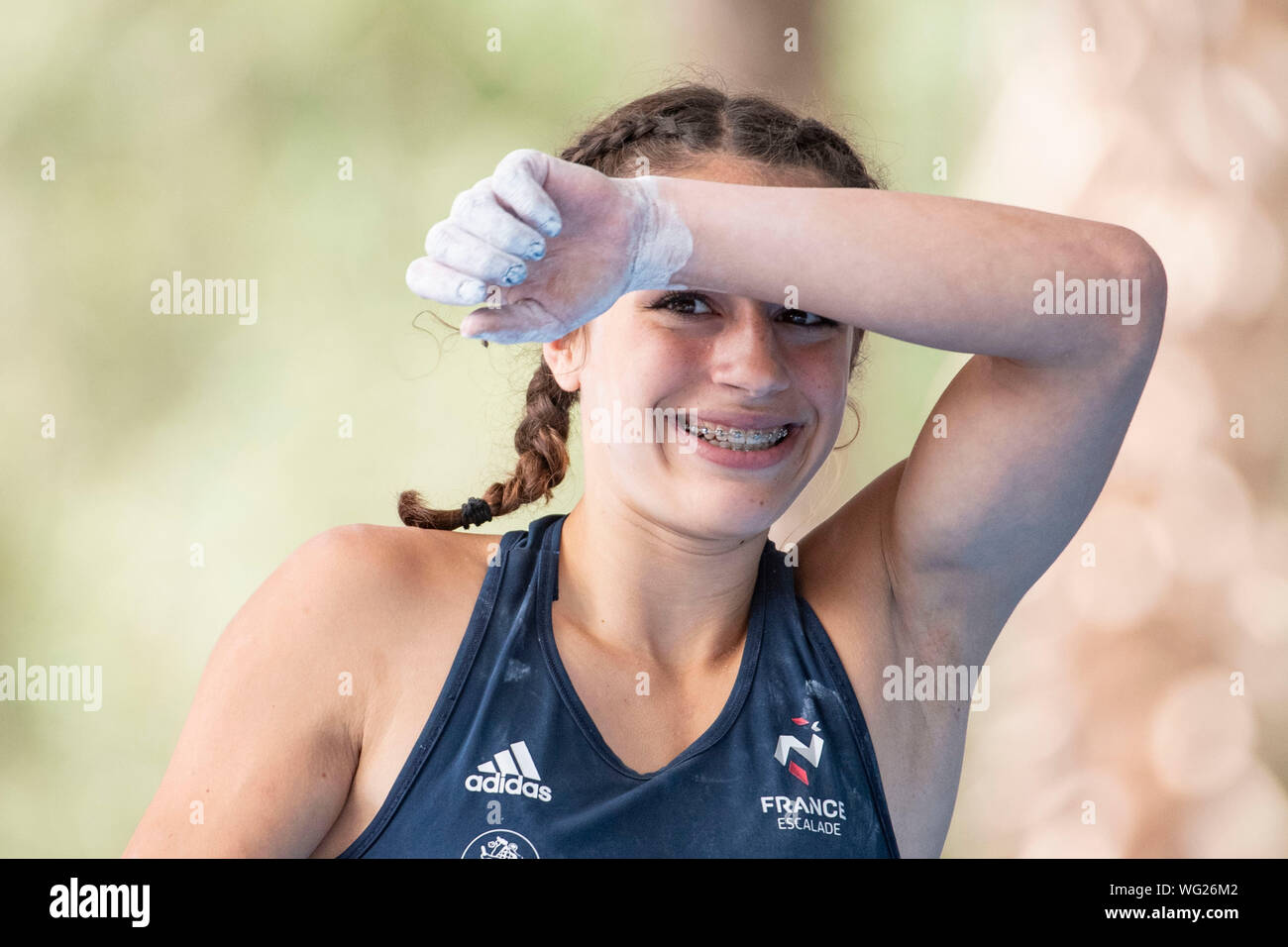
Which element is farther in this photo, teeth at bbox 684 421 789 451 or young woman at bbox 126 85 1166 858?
teeth at bbox 684 421 789 451

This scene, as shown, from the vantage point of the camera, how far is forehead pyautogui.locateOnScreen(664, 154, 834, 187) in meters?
1.27

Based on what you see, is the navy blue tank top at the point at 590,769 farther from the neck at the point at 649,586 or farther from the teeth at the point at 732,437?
the teeth at the point at 732,437

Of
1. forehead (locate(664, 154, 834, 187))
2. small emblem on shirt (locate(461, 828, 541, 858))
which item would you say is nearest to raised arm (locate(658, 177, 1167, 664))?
forehead (locate(664, 154, 834, 187))

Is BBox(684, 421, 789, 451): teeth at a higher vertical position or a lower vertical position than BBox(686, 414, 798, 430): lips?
lower

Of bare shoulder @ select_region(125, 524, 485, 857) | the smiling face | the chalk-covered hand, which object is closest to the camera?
the chalk-covered hand

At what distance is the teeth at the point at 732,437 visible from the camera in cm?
121

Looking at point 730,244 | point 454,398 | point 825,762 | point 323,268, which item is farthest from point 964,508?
point 323,268

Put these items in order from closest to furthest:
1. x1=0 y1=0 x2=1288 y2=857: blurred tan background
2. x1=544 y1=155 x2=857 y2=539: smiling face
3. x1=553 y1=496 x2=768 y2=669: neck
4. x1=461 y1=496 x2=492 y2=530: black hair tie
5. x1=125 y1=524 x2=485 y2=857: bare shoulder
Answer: x1=125 y1=524 x2=485 y2=857: bare shoulder
x1=544 y1=155 x2=857 y2=539: smiling face
x1=553 y1=496 x2=768 y2=669: neck
x1=461 y1=496 x2=492 y2=530: black hair tie
x1=0 y1=0 x2=1288 y2=857: blurred tan background

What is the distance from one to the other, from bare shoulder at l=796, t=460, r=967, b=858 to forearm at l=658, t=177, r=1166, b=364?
37cm

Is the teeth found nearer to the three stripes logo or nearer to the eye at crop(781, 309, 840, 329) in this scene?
the eye at crop(781, 309, 840, 329)

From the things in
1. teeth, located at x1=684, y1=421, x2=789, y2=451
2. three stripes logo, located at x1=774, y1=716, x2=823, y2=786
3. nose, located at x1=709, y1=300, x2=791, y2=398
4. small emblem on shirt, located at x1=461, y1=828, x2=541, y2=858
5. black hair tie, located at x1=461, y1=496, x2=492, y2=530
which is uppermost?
nose, located at x1=709, y1=300, x2=791, y2=398

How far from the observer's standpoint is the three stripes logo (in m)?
1.23

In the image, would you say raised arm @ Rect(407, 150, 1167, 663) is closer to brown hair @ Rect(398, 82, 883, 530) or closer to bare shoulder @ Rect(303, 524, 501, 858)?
brown hair @ Rect(398, 82, 883, 530)

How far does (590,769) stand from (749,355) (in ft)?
1.41
